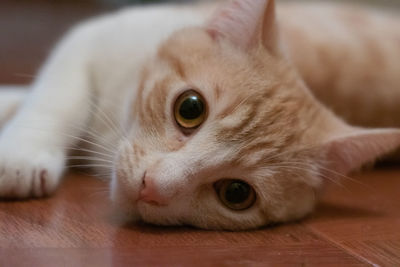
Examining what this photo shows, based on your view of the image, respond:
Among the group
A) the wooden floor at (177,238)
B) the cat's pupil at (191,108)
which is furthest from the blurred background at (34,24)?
the cat's pupil at (191,108)

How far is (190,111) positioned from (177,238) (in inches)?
10.4

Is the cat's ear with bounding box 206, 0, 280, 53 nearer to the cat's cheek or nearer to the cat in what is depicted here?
the cat

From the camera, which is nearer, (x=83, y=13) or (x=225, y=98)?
(x=225, y=98)

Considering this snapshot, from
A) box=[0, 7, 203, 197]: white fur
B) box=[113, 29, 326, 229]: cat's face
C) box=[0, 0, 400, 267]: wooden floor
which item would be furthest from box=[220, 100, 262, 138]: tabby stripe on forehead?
box=[0, 7, 203, 197]: white fur

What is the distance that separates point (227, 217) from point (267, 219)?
0.10 m

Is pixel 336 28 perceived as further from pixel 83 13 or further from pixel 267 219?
pixel 83 13

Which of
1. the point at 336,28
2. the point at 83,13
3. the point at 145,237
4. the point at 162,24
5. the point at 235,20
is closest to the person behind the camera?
the point at 145,237

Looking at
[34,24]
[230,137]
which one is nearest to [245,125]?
[230,137]

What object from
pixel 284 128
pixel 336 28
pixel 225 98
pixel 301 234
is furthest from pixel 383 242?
pixel 336 28

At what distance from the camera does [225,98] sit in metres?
1.19

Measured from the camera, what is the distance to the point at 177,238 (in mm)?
1140

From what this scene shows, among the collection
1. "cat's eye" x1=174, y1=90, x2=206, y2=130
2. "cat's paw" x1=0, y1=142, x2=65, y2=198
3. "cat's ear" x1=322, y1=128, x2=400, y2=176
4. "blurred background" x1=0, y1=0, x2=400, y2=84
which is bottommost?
"cat's paw" x1=0, y1=142, x2=65, y2=198

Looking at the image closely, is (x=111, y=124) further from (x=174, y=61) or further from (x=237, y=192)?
(x=237, y=192)

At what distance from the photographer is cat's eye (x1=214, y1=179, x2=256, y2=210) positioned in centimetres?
119
